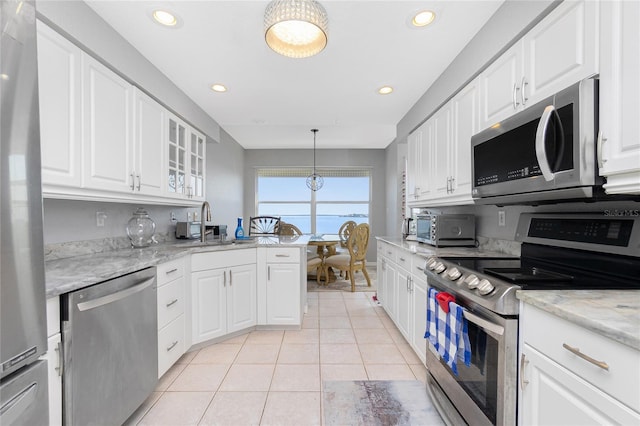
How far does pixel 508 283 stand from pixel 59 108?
237cm

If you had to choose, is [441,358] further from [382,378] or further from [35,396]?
[35,396]

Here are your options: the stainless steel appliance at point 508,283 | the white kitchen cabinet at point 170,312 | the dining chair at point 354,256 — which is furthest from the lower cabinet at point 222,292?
the dining chair at point 354,256

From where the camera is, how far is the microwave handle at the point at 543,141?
1.07 metres

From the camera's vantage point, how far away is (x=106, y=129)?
5.90 ft

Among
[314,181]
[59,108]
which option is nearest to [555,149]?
[59,108]

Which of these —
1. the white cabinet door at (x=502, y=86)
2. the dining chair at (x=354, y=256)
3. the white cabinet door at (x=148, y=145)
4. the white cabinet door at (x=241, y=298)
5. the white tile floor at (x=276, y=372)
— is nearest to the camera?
the white cabinet door at (x=502, y=86)

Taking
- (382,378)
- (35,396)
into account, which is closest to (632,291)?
(382,378)

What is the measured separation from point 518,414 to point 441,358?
1.79 feet

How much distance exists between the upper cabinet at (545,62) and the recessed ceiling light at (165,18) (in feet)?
6.88

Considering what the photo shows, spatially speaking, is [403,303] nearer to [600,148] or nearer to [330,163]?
[600,148]

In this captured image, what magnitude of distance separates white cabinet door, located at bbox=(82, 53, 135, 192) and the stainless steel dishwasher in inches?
27.8

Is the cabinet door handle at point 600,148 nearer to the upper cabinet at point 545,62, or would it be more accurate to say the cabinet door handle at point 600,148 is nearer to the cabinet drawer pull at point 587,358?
the upper cabinet at point 545,62

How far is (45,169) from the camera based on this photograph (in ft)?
4.52

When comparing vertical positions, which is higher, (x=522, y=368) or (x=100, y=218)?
(x=100, y=218)
